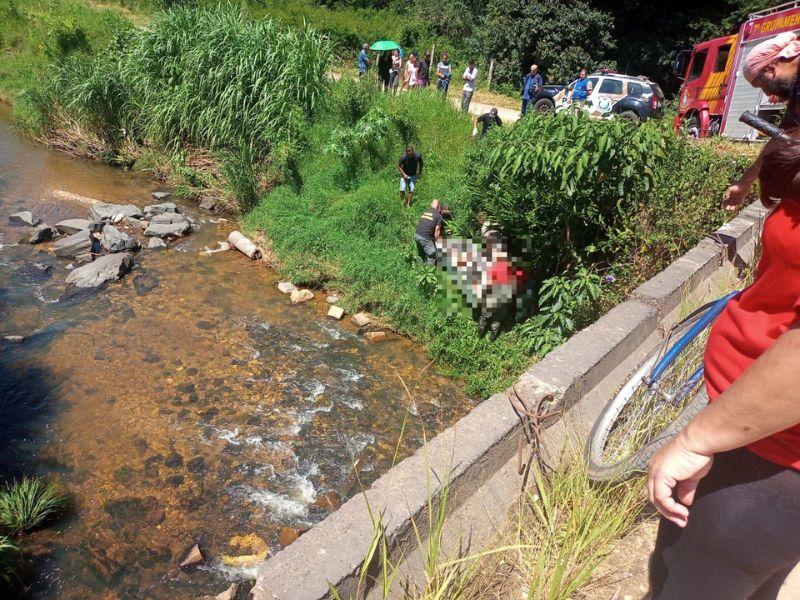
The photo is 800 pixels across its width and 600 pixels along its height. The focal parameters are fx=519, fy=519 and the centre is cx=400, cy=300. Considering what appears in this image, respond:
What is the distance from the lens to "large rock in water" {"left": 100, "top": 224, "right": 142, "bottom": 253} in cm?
847

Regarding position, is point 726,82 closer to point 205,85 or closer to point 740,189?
point 740,189

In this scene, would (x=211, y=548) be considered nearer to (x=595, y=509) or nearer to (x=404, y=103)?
(x=595, y=509)

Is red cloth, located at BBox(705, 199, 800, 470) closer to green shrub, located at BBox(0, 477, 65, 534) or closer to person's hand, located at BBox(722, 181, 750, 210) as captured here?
person's hand, located at BBox(722, 181, 750, 210)

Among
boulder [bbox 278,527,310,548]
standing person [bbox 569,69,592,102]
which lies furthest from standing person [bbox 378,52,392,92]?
boulder [bbox 278,527,310,548]

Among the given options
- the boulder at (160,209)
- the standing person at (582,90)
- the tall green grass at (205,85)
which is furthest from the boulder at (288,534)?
the standing person at (582,90)

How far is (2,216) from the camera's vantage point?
932cm

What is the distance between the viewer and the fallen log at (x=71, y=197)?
410 inches

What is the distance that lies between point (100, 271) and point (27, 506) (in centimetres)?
443

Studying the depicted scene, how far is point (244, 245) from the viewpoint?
892 cm

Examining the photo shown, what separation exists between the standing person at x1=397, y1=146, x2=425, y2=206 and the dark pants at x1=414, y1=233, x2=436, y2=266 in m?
1.60

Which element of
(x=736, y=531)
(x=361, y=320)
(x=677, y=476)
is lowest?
(x=361, y=320)

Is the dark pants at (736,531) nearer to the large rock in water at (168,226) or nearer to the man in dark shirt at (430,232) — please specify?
the man in dark shirt at (430,232)

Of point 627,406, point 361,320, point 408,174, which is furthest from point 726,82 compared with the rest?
point 627,406

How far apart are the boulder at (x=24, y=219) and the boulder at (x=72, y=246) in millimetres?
1046
